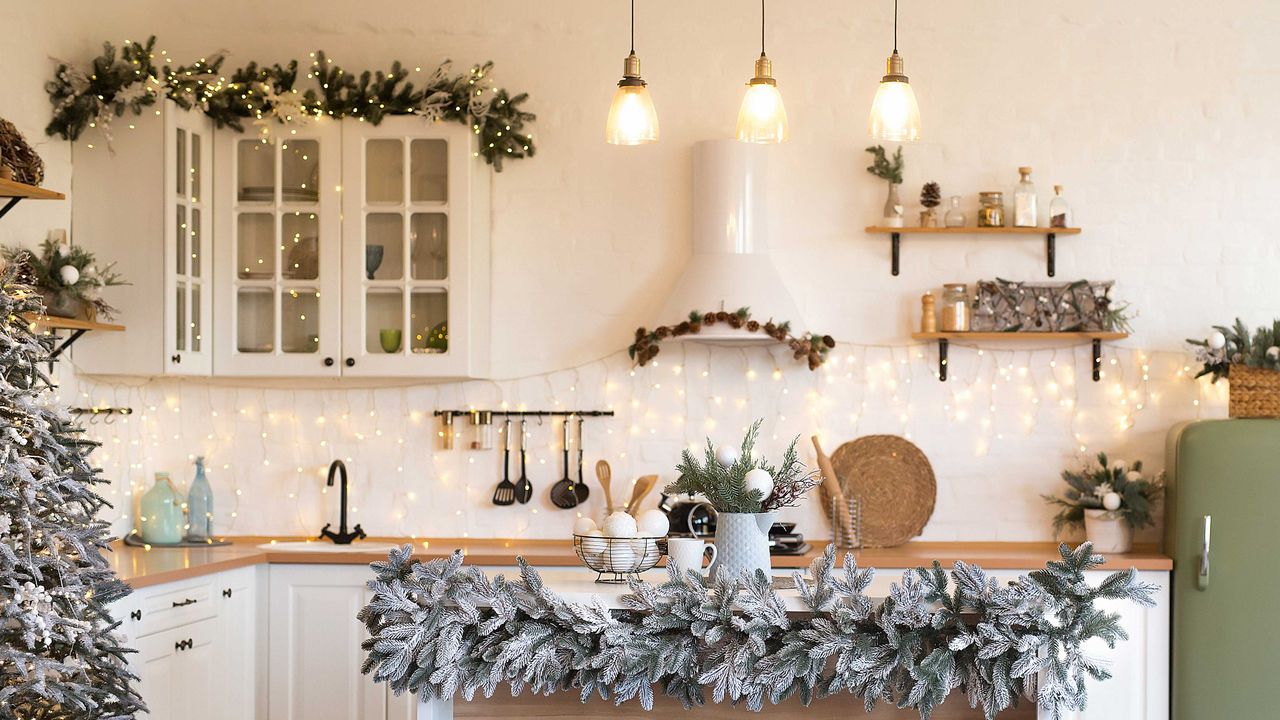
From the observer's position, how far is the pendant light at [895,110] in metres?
3.23

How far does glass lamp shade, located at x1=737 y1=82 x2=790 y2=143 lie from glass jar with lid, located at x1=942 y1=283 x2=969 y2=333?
1841 millimetres

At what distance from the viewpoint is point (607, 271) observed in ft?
17.1

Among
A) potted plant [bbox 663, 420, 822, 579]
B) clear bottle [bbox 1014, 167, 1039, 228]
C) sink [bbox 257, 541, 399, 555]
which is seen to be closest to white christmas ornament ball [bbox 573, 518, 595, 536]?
potted plant [bbox 663, 420, 822, 579]

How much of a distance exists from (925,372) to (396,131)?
2.23 meters

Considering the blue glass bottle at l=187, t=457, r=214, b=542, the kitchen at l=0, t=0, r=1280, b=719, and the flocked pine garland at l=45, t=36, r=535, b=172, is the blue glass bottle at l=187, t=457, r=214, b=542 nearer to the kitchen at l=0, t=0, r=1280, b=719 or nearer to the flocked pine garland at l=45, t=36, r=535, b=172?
the kitchen at l=0, t=0, r=1280, b=719

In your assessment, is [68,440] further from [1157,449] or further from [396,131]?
[1157,449]

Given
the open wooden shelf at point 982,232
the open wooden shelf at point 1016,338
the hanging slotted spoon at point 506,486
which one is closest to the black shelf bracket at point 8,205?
the hanging slotted spoon at point 506,486

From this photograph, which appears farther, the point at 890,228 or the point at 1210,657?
the point at 890,228

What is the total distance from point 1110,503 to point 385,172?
2939 millimetres

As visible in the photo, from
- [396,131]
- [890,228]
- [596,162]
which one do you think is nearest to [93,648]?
[396,131]

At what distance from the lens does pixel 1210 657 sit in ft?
14.3

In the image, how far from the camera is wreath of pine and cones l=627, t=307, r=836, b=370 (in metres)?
4.85

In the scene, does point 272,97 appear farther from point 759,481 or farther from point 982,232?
point 759,481

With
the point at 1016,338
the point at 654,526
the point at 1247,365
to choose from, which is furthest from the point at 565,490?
the point at 1247,365
